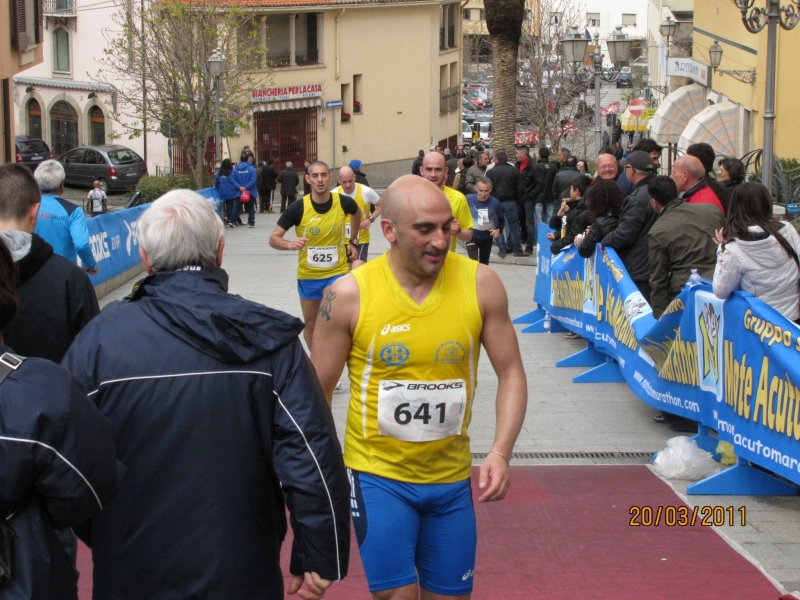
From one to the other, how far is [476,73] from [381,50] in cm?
1450

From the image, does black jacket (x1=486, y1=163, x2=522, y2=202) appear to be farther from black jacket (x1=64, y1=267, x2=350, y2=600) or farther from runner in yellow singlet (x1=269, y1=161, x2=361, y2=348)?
black jacket (x1=64, y1=267, x2=350, y2=600)

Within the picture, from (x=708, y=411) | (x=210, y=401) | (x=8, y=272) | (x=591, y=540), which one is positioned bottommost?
(x=591, y=540)

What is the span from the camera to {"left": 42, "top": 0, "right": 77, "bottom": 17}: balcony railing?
4522 centimetres

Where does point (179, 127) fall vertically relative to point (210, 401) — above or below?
above

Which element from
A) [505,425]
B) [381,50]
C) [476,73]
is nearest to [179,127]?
[381,50]

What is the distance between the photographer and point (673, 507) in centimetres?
625

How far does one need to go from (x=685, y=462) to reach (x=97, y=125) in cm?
4282

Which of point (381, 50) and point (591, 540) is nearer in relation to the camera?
point (591, 540)

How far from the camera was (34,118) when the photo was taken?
1869 inches

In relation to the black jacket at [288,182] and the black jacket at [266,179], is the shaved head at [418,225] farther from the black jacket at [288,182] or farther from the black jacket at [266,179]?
the black jacket at [266,179]

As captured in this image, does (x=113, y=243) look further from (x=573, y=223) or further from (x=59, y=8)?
(x=59, y=8)

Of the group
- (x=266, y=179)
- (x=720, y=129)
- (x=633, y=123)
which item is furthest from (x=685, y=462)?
(x=633, y=123)

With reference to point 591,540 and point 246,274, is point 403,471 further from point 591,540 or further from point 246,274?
point 246,274

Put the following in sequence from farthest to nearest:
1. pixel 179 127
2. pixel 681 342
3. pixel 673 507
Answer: pixel 179 127 < pixel 681 342 < pixel 673 507
